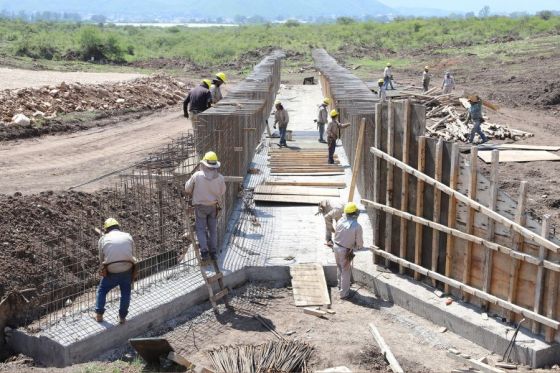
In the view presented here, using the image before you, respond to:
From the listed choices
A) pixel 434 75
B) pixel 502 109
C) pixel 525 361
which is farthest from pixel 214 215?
pixel 434 75

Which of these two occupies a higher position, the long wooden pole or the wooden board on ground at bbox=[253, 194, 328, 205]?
the long wooden pole

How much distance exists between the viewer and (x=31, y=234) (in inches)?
460

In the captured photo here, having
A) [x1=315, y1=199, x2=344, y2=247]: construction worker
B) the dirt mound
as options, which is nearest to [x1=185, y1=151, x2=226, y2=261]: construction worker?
[x1=315, y1=199, x2=344, y2=247]: construction worker

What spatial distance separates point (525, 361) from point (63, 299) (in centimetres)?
637

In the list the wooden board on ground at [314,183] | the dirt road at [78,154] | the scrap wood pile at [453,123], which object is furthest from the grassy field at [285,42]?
the wooden board on ground at [314,183]

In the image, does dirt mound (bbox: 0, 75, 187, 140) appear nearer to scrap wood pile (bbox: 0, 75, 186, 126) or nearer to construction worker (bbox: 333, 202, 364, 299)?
scrap wood pile (bbox: 0, 75, 186, 126)

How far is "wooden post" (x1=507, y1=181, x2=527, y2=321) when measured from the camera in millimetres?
8352

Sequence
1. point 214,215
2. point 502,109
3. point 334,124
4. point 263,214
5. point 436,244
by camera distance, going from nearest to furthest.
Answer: point 436,244
point 214,215
point 263,214
point 334,124
point 502,109

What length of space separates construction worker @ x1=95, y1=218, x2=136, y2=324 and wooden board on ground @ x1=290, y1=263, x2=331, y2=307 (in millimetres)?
2577

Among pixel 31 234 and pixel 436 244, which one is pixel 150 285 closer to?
pixel 31 234

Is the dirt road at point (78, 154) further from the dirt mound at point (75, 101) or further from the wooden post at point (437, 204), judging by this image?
the wooden post at point (437, 204)

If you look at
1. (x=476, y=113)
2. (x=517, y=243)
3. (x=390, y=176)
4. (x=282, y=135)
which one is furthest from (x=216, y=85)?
(x=517, y=243)

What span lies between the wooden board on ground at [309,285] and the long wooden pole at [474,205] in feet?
6.80


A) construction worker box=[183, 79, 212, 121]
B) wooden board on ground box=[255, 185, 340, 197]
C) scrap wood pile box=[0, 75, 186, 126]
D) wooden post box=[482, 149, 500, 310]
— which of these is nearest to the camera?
wooden post box=[482, 149, 500, 310]
